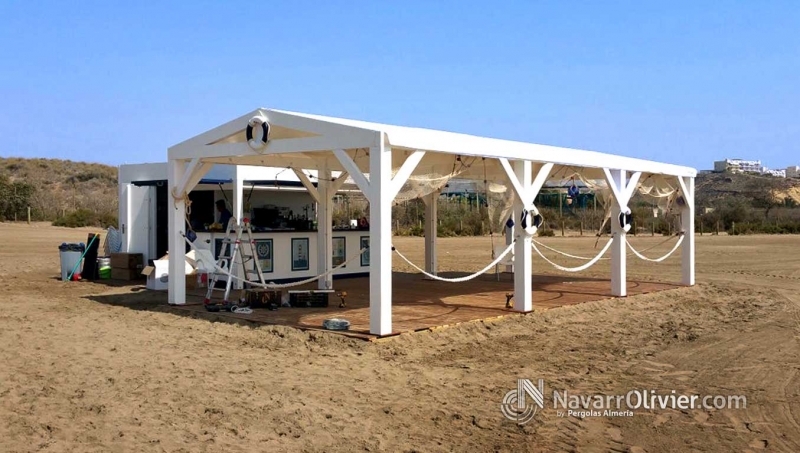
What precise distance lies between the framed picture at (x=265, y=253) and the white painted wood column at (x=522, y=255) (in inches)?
219

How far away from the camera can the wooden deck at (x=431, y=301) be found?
9906mm

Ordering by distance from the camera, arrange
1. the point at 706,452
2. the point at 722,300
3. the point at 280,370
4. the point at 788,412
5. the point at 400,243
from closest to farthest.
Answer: the point at 706,452 < the point at 788,412 < the point at 280,370 < the point at 722,300 < the point at 400,243

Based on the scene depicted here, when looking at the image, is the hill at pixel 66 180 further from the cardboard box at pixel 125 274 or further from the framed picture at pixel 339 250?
the framed picture at pixel 339 250

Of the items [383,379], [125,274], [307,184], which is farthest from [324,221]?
[383,379]

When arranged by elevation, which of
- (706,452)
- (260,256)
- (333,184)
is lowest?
(706,452)

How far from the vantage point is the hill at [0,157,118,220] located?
50.4 metres

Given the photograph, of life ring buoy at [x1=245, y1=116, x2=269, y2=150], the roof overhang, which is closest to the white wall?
the roof overhang

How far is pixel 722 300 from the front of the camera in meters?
13.5

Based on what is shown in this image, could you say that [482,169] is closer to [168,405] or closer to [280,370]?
[280,370]

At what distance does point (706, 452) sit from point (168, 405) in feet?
12.8

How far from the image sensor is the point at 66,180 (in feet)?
208

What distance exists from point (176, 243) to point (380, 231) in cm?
451

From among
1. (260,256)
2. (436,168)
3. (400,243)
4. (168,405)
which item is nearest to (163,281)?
(260,256)

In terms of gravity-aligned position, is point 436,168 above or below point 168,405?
above
